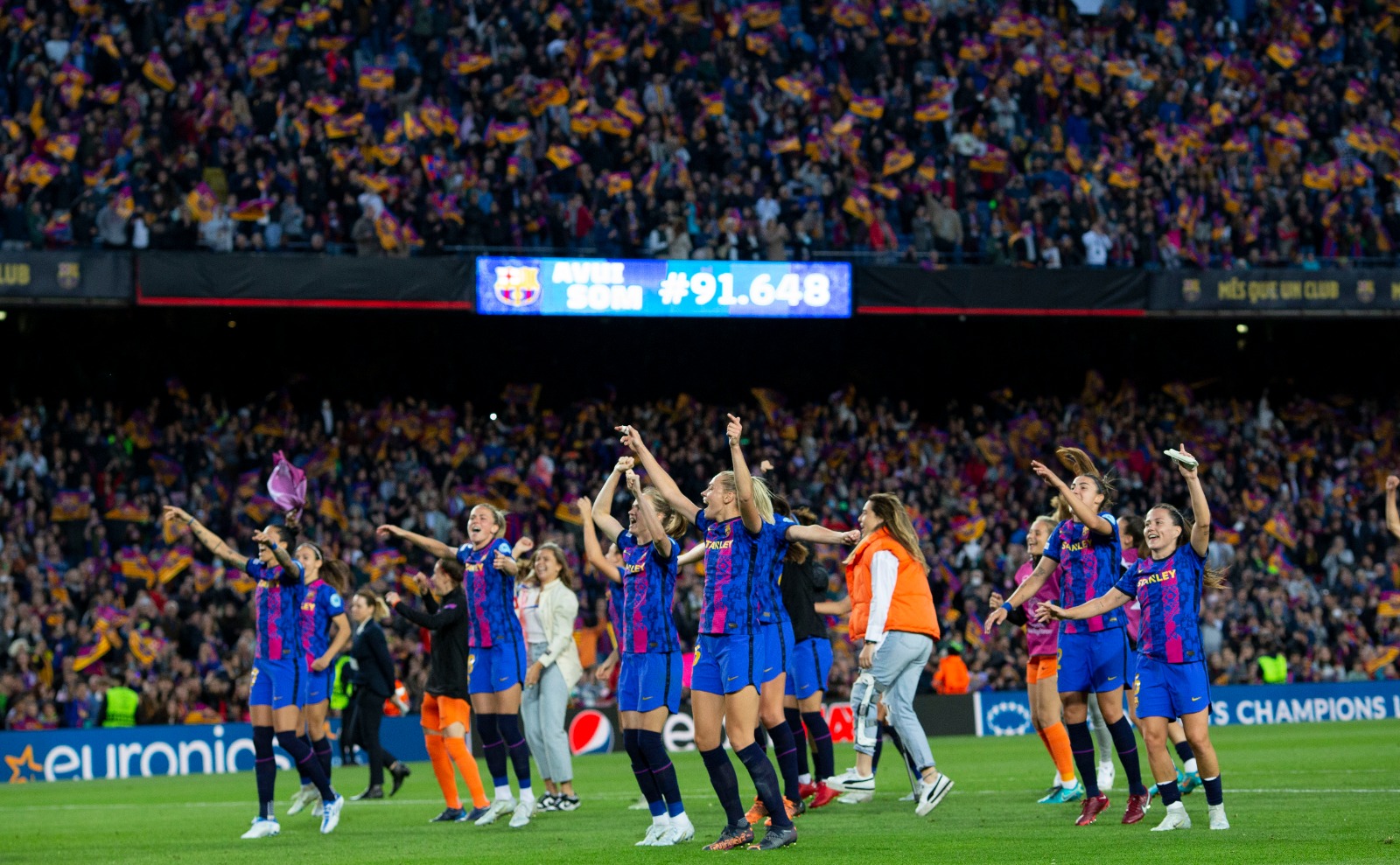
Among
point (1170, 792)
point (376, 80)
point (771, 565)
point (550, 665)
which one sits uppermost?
point (376, 80)

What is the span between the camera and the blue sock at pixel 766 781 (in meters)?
9.71

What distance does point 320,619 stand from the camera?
13594 millimetres

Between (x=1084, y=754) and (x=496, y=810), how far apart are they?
458 cm

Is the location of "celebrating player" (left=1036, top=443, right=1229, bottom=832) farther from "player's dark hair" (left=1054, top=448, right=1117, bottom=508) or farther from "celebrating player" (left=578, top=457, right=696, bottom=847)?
"celebrating player" (left=578, top=457, right=696, bottom=847)

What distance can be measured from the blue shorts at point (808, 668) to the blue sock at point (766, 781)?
291cm

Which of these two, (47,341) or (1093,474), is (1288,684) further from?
(47,341)

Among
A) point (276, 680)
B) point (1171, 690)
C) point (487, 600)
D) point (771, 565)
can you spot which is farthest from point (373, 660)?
point (1171, 690)

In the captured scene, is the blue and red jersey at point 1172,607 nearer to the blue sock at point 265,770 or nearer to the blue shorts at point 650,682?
the blue shorts at point 650,682

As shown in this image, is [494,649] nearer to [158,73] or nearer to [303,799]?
[303,799]

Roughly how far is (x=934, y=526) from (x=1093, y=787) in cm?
1834

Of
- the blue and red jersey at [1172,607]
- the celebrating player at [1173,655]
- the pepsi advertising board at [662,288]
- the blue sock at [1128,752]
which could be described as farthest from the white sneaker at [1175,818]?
Answer: the pepsi advertising board at [662,288]

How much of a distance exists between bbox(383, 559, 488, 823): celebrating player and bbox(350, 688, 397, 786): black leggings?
3.05 meters

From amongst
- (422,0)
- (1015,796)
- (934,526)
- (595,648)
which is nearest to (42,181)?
(422,0)

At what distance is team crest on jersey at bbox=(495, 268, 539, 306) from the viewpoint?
2741cm
